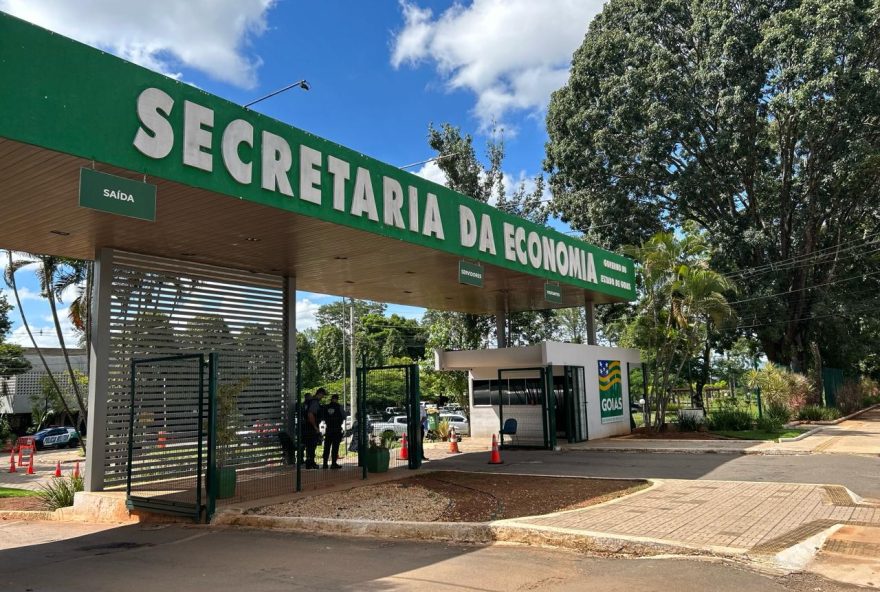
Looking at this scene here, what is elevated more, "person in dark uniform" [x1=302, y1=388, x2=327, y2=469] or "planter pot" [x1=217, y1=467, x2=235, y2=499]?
"person in dark uniform" [x1=302, y1=388, x2=327, y2=469]

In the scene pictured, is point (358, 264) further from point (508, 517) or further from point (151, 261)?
point (508, 517)

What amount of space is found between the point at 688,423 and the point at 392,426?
10452mm

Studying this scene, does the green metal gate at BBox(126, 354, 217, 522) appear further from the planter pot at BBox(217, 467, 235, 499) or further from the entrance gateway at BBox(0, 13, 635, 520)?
the planter pot at BBox(217, 467, 235, 499)

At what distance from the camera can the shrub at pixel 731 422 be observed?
2372 cm

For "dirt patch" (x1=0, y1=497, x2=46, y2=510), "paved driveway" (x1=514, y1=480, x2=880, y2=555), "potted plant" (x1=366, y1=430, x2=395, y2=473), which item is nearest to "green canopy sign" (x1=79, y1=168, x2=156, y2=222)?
"paved driveway" (x1=514, y1=480, x2=880, y2=555)

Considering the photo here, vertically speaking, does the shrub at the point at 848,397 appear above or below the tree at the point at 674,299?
below

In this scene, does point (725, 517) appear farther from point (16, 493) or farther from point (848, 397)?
point (848, 397)

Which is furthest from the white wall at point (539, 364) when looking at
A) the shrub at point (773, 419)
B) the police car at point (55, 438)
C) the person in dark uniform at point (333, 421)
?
→ the police car at point (55, 438)

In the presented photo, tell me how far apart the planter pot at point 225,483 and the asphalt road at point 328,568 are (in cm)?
167

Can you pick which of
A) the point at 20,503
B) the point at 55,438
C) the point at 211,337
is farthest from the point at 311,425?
the point at 55,438

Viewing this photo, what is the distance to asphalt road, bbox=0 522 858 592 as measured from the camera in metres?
6.46

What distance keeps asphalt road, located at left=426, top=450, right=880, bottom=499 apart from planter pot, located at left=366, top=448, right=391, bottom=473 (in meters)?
1.80

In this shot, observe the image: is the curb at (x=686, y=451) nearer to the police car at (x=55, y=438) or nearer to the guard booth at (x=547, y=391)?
the guard booth at (x=547, y=391)

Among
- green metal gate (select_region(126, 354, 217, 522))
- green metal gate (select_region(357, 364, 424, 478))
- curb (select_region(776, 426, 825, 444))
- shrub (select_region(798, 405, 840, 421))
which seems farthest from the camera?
shrub (select_region(798, 405, 840, 421))
